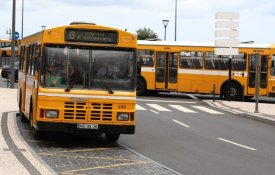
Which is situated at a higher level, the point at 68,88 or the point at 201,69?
the point at 201,69

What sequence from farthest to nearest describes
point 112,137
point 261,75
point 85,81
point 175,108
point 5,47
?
1. point 5,47
2. point 261,75
3. point 175,108
4. point 112,137
5. point 85,81

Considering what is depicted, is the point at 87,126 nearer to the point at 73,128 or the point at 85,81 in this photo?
the point at 73,128

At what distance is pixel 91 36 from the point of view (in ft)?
42.4

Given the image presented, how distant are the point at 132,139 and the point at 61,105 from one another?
8.83 ft

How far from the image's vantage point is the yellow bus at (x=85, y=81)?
1244 centimetres

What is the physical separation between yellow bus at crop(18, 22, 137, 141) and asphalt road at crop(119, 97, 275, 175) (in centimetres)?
102

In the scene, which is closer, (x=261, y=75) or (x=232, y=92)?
(x=261, y=75)

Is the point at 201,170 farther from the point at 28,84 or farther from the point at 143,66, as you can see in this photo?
the point at 143,66

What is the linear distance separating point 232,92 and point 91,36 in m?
19.1

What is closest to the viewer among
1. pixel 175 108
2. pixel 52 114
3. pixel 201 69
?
pixel 52 114

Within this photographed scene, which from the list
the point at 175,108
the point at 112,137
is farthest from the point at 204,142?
the point at 175,108

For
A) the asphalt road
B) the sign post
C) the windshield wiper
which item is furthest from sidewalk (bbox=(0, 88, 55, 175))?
the sign post

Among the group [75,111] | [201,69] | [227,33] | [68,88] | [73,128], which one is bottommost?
[73,128]

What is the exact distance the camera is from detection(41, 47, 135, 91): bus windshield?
497 inches
